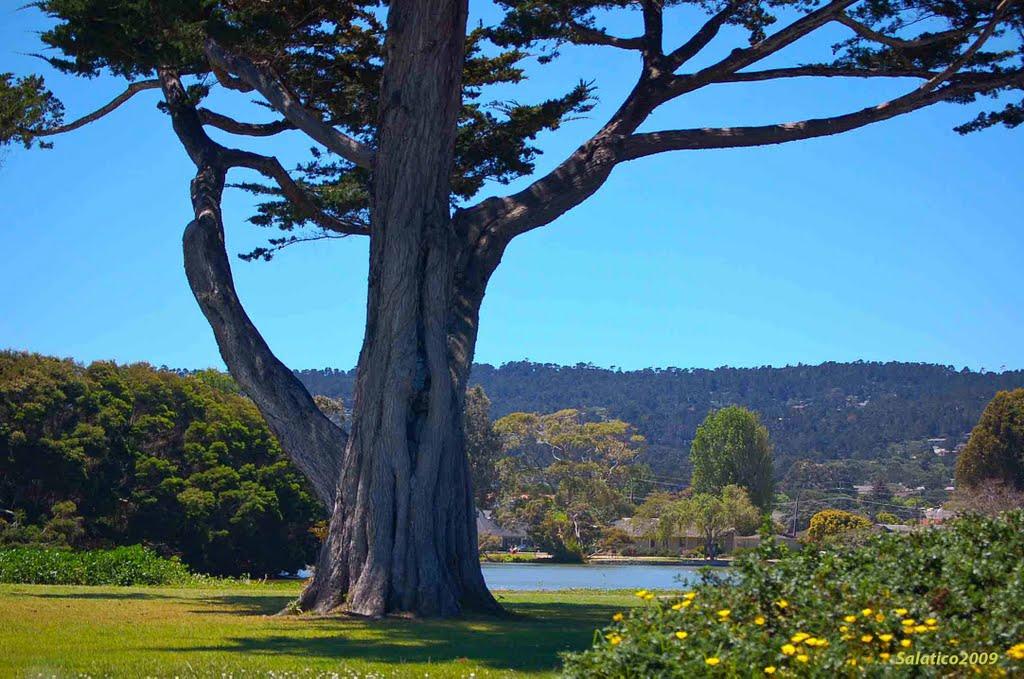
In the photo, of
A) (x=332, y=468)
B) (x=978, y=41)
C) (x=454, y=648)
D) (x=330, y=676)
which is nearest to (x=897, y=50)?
(x=978, y=41)

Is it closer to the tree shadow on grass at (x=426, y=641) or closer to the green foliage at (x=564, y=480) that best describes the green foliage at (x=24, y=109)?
the tree shadow on grass at (x=426, y=641)

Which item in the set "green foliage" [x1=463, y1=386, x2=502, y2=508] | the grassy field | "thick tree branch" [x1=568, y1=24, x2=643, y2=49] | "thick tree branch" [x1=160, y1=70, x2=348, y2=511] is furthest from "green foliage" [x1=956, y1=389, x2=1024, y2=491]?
"thick tree branch" [x1=160, y1=70, x2=348, y2=511]

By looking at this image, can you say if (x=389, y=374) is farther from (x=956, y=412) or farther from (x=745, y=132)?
(x=956, y=412)

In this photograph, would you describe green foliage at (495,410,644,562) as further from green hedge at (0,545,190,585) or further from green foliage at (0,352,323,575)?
green hedge at (0,545,190,585)

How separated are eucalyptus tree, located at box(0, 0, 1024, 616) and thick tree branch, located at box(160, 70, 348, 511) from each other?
0.09 ft

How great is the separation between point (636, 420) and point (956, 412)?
39.3m

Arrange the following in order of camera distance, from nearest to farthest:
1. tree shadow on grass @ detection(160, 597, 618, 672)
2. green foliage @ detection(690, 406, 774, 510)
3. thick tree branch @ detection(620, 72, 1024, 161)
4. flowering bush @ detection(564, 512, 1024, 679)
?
flowering bush @ detection(564, 512, 1024, 679) → tree shadow on grass @ detection(160, 597, 618, 672) → thick tree branch @ detection(620, 72, 1024, 161) → green foliage @ detection(690, 406, 774, 510)

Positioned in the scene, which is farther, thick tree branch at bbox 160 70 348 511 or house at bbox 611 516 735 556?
house at bbox 611 516 735 556

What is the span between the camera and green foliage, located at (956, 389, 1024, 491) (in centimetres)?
5516

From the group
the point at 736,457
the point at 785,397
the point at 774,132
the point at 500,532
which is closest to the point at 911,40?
the point at 774,132

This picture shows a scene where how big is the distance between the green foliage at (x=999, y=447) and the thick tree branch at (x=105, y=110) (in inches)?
1860

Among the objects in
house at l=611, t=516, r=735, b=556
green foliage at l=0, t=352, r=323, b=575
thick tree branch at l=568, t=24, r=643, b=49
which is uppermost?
thick tree branch at l=568, t=24, r=643, b=49

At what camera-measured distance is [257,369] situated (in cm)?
1459

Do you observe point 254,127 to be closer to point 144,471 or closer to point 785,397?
point 144,471
